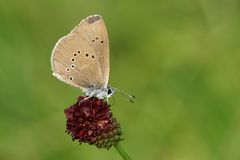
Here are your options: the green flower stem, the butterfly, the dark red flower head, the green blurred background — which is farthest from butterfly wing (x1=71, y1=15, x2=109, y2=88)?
the green blurred background

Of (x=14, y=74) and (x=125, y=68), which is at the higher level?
(x=14, y=74)

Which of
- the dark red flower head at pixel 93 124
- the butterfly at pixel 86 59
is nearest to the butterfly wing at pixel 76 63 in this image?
the butterfly at pixel 86 59

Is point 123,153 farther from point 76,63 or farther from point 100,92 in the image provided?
point 76,63

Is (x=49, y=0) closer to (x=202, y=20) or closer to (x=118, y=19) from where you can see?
(x=118, y=19)

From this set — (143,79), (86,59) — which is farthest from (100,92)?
(143,79)

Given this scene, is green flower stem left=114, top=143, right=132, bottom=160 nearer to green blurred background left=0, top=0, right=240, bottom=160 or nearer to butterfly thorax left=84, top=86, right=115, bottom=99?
butterfly thorax left=84, top=86, right=115, bottom=99

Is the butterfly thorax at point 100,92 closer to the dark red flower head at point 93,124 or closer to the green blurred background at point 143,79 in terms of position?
the dark red flower head at point 93,124

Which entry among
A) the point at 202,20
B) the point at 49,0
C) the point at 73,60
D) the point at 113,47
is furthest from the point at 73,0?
the point at 73,60
